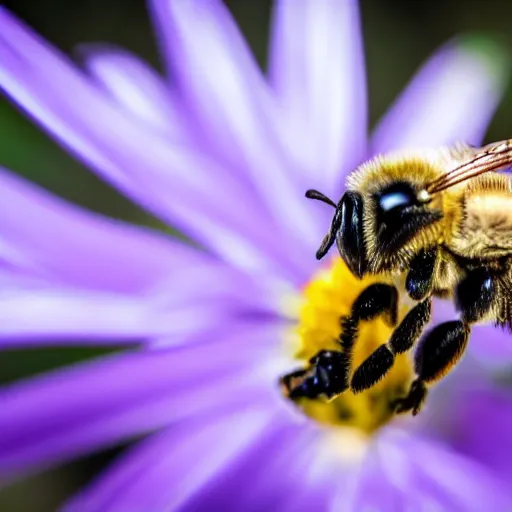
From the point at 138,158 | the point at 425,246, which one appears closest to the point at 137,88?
the point at 138,158

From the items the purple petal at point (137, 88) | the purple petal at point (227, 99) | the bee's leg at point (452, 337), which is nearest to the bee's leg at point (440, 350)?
the bee's leg at point (452, 337)

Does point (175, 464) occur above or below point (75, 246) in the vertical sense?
below

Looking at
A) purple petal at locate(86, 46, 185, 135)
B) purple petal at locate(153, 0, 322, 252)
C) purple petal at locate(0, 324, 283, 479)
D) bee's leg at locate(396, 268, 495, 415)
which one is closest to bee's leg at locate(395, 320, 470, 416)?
bee's leg at locate(396, 268, 495, 415)

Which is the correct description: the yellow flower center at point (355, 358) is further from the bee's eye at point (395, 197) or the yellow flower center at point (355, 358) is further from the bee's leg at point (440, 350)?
the bee's eye at point (395, 197)

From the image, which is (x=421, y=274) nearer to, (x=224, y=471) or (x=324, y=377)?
(x=324, y=377)

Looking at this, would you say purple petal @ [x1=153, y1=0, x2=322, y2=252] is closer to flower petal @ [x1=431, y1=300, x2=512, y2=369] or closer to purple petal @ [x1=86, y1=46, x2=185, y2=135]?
purple petal @ [x1=86, y1=46, x2=185, y2=135]

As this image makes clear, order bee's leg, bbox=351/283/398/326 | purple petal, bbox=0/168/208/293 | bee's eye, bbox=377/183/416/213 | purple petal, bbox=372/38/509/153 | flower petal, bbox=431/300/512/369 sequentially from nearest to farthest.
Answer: bee's eye, bbox=377/183/416/213 → bee's leg, bbox=351/283/398/326 → purple petal, bbox=0/168/208/293 → flower petal, bbox=431/300/512/369 → purple petal, bbox=372/38/509/153

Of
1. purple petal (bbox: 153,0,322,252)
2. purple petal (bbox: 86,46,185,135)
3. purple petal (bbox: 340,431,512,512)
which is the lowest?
purple petal (bbox: 340,431,512,512)

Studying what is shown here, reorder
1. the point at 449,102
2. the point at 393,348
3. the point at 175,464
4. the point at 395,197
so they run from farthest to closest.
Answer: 1. the point at 449,102
2. the point at 175,464
3. the point at 393,348
4. the point at 395,197
